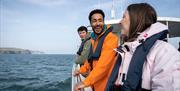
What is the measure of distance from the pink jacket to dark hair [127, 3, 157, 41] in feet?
0.17

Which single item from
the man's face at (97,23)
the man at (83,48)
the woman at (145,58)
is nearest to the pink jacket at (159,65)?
the woman at (145,58)

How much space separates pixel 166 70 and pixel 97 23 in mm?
1490

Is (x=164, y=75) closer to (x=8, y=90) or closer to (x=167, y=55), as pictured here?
(x=167, y=55)

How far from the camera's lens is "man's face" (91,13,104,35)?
3006 millimetres

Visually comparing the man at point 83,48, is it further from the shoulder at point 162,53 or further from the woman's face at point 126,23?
the shoulder at point 162,53

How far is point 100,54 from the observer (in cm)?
283

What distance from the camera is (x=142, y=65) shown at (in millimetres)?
1783

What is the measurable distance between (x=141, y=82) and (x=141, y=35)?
1.15 ft

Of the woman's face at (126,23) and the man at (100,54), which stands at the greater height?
the woman's face at (126,23)

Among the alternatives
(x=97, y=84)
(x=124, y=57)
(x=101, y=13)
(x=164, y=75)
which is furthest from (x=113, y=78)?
(x=101, y=13)

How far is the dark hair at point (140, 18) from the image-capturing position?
1899mm

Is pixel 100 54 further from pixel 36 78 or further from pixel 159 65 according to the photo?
pixel 36 78

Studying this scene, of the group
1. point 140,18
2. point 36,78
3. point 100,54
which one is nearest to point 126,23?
point 140,18

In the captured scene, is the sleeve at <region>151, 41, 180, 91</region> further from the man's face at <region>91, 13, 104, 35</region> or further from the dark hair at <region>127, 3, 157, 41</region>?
the man's face at <region>91, 13, 104, 35</region>
